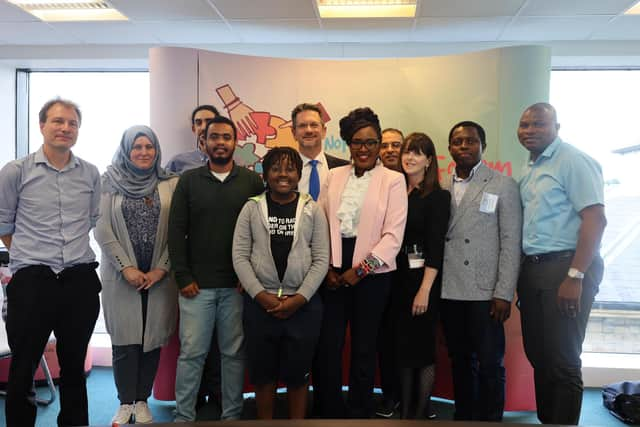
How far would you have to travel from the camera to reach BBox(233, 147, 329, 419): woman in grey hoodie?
234 centimetres

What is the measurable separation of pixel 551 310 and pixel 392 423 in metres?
1.57

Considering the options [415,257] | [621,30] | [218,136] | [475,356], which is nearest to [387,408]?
[475,356]

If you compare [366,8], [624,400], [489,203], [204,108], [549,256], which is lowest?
[624,400]

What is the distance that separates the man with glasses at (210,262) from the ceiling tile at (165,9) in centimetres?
173

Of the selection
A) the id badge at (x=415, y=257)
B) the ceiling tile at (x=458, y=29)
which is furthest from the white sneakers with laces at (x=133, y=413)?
the ceiling tile at (x=458, y=29)

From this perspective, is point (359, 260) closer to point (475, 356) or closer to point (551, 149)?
point (475, 356)

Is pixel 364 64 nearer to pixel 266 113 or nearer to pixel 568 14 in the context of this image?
pixel 266 113

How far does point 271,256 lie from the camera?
7.73ft

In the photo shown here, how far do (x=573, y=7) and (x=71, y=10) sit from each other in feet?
12.9

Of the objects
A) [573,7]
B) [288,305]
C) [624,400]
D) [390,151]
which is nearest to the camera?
[288,305]

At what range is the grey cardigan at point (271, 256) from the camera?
2.34 metres

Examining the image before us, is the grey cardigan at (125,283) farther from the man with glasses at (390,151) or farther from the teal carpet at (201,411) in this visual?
the man with glasses at (390,151)

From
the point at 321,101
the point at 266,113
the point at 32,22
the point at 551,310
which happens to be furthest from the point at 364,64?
the point at 32,22

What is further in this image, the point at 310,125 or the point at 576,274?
the point at 310,125
